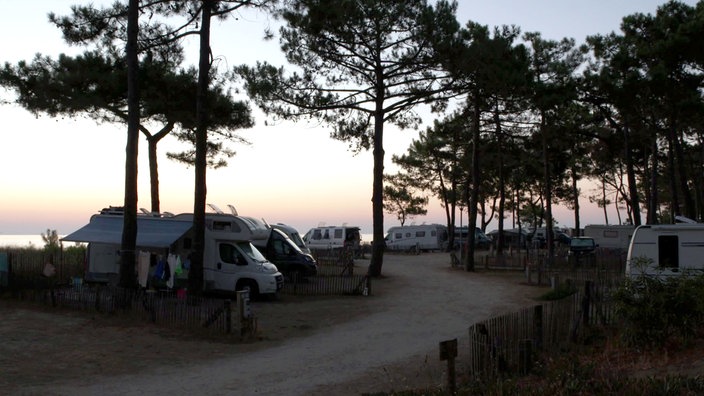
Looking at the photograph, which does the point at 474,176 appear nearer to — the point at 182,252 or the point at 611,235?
the point at 182,252

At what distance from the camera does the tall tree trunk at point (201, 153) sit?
17047mm

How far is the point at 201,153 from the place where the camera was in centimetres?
1712

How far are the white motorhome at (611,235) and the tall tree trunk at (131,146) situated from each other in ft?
→ 100

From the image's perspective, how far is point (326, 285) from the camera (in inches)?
827

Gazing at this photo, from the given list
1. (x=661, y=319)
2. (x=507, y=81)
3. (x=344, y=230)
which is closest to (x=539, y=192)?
(x=344, y=230)

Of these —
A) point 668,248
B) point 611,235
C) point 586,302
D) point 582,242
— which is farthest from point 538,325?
point 611,235

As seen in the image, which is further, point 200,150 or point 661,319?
point 200,150

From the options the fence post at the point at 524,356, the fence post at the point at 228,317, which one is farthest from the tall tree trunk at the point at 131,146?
the fence post at the point at 524,356

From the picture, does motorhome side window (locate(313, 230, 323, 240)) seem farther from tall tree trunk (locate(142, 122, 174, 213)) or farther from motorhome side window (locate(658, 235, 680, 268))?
motorhome side window (locate(658, 235, 680, 268))

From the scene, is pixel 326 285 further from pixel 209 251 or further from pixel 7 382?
pixel 7 382

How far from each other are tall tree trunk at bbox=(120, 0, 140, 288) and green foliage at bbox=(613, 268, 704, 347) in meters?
11.3

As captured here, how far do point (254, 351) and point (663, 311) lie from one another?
6705 mm

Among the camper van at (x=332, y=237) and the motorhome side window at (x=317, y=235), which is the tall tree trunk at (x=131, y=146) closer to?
the camper van at (x=332, y=237)

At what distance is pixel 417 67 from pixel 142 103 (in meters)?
9.79
